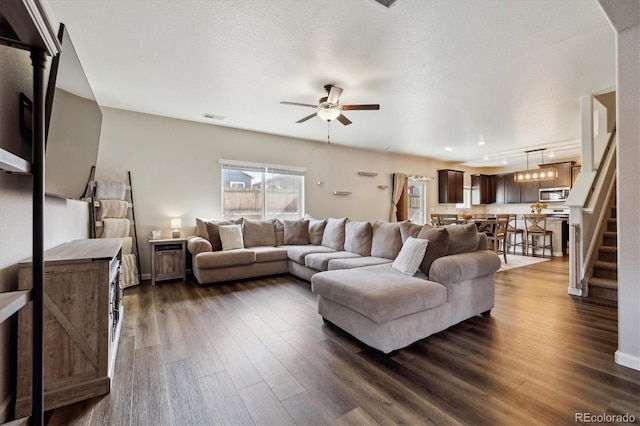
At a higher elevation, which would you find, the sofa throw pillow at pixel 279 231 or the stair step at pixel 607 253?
the sofa throw pillow at pixel 279 231

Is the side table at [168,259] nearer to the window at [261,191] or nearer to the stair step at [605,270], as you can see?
the window at [261,191]

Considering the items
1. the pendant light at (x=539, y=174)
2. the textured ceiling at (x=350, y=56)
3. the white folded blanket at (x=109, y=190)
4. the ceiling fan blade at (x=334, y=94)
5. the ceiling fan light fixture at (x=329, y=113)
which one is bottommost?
the white folded blanket at (x=109, y=190)

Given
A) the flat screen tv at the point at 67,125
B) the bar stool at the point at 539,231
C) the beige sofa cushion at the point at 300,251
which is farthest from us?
the bar stool at the point at 539,231

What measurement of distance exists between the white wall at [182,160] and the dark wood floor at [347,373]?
2054mm

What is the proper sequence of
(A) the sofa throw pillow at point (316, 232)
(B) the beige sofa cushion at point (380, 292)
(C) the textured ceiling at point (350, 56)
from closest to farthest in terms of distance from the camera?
(B) the beige sofa cushion at point (380, 292)
(C) the textured ceiling at point (350, 56)
(A) the sofa throw pillow at point (316, 232)

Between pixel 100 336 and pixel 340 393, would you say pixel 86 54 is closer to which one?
pixel 100 336

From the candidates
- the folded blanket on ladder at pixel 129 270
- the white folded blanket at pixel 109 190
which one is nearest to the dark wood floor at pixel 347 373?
the folded blanket on ladder at pixel 129 270

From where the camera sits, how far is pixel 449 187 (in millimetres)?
8570

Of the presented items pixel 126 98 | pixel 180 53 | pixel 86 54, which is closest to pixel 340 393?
pixel 180 53

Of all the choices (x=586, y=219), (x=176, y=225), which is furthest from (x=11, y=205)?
(x=586, y=219)

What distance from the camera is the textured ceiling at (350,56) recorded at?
A: 2.13 meters

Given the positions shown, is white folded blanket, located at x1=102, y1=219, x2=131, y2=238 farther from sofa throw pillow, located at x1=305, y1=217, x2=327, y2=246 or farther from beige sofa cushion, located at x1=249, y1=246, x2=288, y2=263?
sofa throw pillow, located at x1=305, y1=217, x2=327, y2=246

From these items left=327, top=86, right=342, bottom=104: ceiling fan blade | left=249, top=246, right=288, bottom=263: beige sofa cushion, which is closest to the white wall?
left=249, top=246, right=288, bottom=263: beige sofa cushion

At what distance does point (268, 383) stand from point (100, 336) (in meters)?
1.06
